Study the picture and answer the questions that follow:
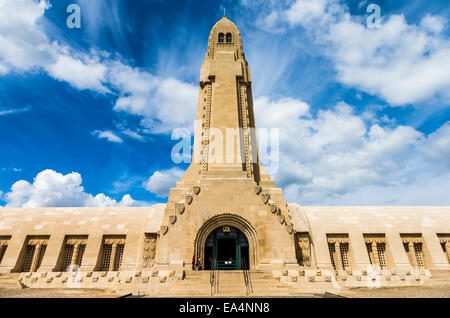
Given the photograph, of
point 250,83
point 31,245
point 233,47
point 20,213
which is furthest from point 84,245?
point 233,47

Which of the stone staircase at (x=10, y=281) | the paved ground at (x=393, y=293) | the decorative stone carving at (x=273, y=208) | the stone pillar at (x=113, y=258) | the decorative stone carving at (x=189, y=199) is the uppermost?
the decorative stone carving at (x=189, y=199)

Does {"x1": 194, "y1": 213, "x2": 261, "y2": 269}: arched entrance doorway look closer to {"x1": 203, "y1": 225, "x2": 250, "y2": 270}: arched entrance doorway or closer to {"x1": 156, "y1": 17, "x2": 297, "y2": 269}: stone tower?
{"x1": 156, "y1": 17, "x2": 297, "y2": 269}: stone tower

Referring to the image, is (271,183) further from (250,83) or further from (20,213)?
(20,213)

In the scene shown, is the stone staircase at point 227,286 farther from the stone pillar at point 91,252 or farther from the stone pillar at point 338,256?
the stone pillar at point 91,252

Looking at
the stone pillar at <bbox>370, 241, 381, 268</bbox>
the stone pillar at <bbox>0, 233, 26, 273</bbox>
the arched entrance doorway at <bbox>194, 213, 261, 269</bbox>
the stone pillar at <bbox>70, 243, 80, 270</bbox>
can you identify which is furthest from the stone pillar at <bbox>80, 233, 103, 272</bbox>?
the stone pillar at <bbox>370, 241, 381, 268</bbox>

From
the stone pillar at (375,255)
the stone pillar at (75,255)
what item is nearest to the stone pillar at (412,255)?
the stone pillar at (375,255)

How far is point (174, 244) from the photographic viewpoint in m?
20.9

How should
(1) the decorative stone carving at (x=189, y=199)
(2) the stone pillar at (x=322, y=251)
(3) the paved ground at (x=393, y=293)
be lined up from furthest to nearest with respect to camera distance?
1. (2) the stone pillar at (x=322, y=251)
2. (1) the decorative stone carving at (x=189, y=199)
3. (3) the paved ground at (x=393, y=293)

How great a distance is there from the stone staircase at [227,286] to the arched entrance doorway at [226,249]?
12.1ft

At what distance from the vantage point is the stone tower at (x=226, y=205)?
2094 centimetres

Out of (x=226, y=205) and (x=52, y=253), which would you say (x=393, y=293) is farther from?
(x=52, y=253)

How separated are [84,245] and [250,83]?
27081mm

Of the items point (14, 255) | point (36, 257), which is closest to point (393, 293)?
point (36, 257)

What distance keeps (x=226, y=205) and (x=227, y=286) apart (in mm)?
7401
